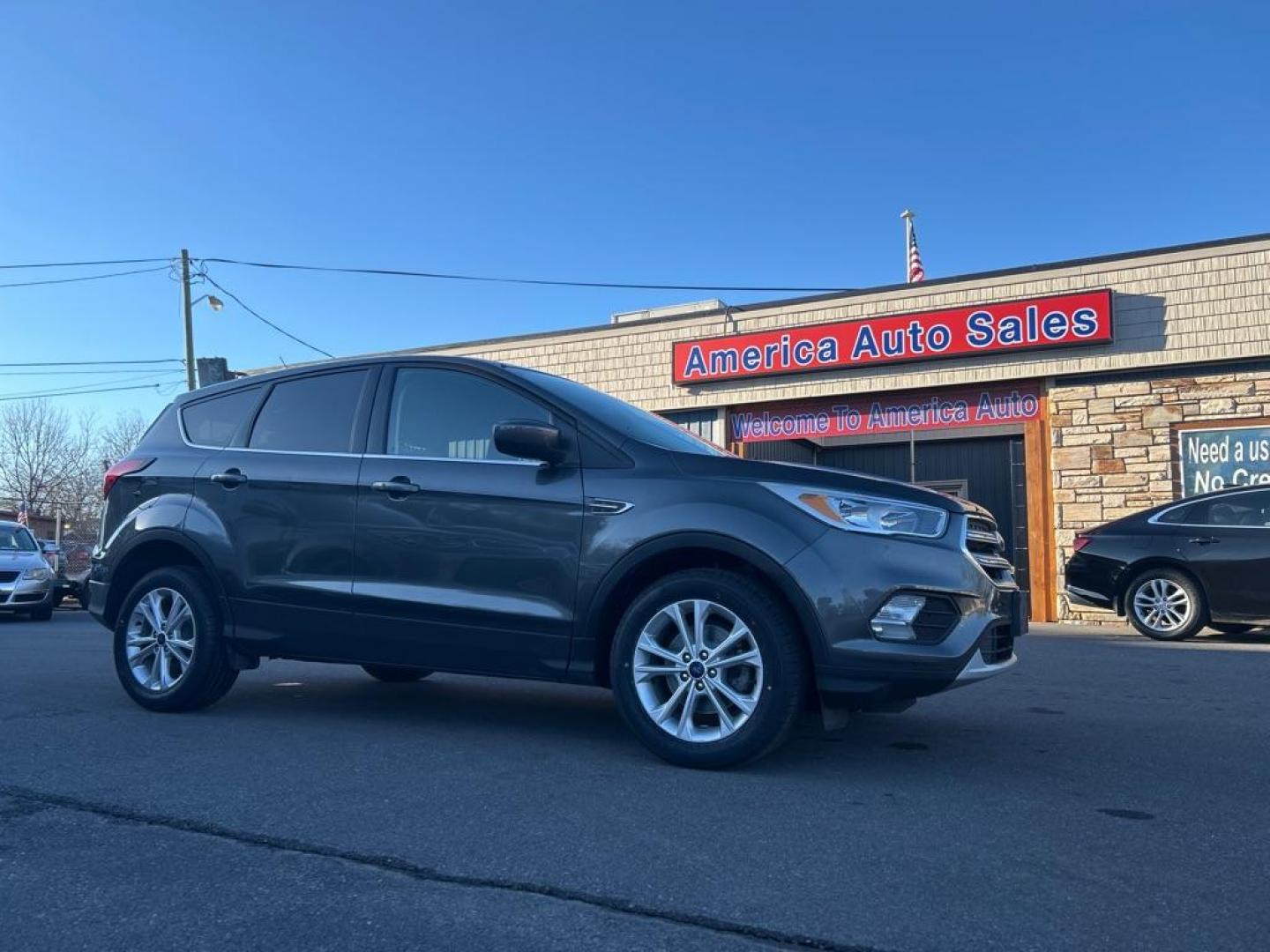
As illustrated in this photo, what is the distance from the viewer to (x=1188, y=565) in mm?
9945

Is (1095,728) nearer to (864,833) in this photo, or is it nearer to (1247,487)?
(864,833)

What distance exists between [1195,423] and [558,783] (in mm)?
11932

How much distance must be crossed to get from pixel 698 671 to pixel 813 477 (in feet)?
2.88

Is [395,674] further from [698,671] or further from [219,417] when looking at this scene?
[698,671]

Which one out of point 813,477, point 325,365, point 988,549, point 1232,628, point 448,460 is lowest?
point 1232,628

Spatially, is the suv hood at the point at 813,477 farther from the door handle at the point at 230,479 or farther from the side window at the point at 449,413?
the door handle at the point at 230,479

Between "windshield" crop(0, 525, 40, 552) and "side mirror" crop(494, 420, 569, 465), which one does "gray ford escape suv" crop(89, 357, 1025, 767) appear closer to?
"side mirror" crop(494, 420, 569, 465)

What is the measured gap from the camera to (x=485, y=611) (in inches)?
182

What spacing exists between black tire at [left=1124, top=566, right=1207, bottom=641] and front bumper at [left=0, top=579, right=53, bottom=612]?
13.8 m

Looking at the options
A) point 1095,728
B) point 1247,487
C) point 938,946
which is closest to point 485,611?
point 938,946

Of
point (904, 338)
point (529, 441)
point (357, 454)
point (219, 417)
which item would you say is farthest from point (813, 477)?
point (904, 338)

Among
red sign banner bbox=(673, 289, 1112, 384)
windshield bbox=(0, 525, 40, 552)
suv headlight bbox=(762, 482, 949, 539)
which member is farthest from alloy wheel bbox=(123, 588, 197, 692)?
windshield bbox=(0, 525, 40, 552)

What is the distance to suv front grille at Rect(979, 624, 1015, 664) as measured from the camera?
419cm

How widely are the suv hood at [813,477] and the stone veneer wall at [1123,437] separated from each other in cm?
1038
